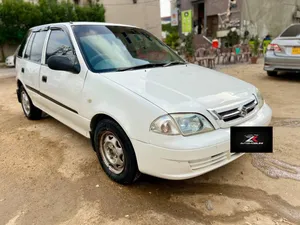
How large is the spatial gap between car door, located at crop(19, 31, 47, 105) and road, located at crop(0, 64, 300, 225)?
0.91 m

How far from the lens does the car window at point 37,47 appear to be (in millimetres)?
3807

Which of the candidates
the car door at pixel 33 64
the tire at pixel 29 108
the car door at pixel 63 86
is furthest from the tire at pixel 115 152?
the tire at pixel 29 108

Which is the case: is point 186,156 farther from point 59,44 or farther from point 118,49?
point 59,44

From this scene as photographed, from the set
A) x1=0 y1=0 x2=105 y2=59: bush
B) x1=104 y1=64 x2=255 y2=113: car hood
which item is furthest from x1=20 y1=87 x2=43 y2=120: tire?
x1=0 y1=0 x2=105 y2=59: bush

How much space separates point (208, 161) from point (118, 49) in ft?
5.42

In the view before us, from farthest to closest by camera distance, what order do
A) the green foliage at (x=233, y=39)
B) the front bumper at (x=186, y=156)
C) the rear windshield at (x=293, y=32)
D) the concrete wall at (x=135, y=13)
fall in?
the concrete wall at (x=135, y=13) < the green foliage at (x=233, y=39) < the rear windshield at (x=293, y=32) < the front bumper at (x=186, y=156)

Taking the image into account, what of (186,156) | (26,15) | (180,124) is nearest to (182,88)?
(180,124)

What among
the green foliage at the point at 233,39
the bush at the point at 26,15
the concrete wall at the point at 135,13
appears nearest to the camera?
the bush at the point at 26,15

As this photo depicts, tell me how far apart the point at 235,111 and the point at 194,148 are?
1.90 ft

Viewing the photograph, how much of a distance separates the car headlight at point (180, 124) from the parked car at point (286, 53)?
5.72 m

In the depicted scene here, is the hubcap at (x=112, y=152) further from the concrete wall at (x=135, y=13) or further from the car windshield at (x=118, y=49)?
the concrete wall at (x=135, y=13)

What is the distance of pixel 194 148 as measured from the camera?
205 cm

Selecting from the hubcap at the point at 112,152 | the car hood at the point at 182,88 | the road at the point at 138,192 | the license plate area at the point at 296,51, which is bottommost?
the road at the point at 138,192

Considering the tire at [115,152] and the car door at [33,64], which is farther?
the car door at [33,64]
